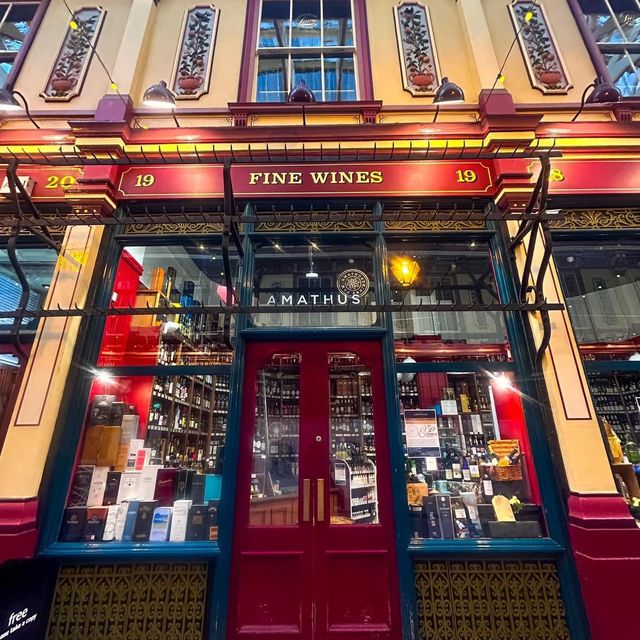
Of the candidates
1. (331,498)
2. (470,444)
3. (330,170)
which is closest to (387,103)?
(330,170)

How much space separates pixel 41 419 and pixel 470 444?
4404mm

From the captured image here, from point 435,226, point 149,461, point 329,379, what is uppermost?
point 435,226

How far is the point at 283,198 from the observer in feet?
14.4

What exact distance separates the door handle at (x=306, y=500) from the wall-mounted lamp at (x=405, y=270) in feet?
8.17

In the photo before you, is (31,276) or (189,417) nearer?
(189,417)

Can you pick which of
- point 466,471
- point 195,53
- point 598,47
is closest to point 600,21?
point 598,47

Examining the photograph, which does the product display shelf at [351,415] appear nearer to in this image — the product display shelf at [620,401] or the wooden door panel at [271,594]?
the wooden door panel at [271,594]

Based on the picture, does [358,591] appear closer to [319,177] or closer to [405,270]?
[405,270]

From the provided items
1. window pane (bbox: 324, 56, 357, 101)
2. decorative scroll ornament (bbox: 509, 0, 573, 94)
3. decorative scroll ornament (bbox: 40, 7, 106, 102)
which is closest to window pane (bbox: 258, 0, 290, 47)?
window pane (bbox: 324, 56, 357, 101)

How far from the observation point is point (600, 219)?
4.34m

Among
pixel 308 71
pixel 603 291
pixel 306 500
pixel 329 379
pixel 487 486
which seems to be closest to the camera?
pixel 306 500

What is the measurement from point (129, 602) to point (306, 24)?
8.14m

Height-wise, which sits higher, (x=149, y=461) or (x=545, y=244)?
(x=545, y=244)

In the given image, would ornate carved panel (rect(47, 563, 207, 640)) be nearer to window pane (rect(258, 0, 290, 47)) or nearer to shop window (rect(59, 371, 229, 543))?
shop window (rect(59, 371, 229, 543))
